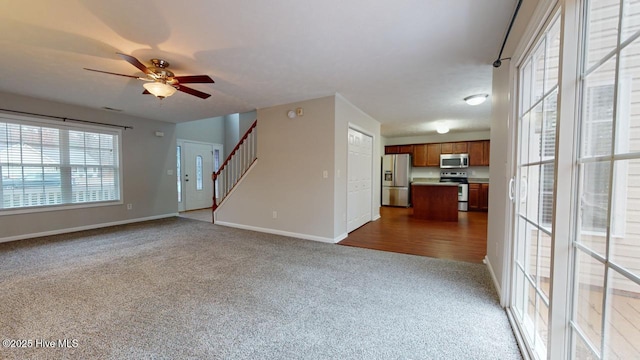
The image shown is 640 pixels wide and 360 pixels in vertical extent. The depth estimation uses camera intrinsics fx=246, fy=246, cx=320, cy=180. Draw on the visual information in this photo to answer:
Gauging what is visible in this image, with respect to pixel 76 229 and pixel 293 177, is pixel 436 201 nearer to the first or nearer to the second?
pixel 293 177

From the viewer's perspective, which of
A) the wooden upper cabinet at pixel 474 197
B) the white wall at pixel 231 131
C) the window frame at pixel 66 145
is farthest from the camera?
the white wall at pixel 231 131

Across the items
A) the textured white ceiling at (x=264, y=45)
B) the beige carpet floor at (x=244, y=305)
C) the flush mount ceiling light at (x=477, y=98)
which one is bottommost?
the beige carpet floor at (x=244, y=305)

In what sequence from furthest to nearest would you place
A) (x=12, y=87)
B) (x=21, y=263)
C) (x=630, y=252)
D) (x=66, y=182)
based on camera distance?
(x=66, y=182)
(x=12, y=87)
(x=21, y=263)
(x=630, y=252)

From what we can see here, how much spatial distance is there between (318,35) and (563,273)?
7.79 feet

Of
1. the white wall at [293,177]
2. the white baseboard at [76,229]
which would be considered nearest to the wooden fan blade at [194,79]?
the white wall at [293,177]

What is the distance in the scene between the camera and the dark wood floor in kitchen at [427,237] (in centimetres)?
353

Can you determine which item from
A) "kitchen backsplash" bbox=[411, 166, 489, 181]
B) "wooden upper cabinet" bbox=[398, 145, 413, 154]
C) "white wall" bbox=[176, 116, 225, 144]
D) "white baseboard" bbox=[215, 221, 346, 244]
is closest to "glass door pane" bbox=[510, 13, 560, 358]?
"white baseboard" bbox=[215, 221, 346, 244]

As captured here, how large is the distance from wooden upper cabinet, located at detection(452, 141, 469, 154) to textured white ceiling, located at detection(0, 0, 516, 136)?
3829 millimetres

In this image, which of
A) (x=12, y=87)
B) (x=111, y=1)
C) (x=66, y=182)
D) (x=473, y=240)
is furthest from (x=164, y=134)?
(x=473, y=240)

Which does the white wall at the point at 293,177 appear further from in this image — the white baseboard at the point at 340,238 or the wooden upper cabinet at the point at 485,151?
the wooden upper cabinet at the point at 485,151

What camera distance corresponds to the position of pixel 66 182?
181 inches

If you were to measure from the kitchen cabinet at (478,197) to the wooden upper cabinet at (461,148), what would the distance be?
3.33 ft

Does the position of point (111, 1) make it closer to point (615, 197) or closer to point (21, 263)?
point (615, 197)

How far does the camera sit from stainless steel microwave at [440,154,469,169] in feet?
23.8
